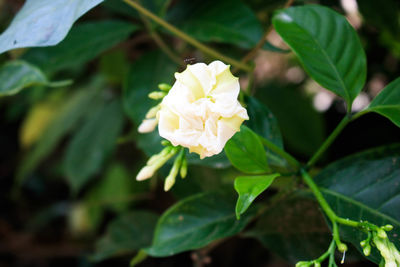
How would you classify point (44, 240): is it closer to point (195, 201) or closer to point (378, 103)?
point (195, 201)

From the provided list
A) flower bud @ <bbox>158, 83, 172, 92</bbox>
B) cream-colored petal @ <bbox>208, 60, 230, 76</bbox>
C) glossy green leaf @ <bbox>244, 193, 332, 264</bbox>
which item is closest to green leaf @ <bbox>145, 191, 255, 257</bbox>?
glossy green leaf @ <bbox>244, 193, 332, 264</bbox>

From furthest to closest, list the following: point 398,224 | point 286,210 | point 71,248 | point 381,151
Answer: point 71,248 → point 286,210 → point 381,151 → point 398,224

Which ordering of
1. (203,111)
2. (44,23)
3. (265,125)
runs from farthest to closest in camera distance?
(265,125) < (44,23) < (203,111)

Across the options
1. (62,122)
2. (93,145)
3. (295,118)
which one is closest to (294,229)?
(295,118)

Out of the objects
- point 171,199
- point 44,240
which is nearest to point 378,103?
point 171,199

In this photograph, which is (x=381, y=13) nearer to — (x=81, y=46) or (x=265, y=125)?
(x=265, y=125)

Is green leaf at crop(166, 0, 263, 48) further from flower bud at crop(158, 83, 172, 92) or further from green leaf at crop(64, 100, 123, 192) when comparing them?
green leaf at crop(64, 100, 123, 192)
